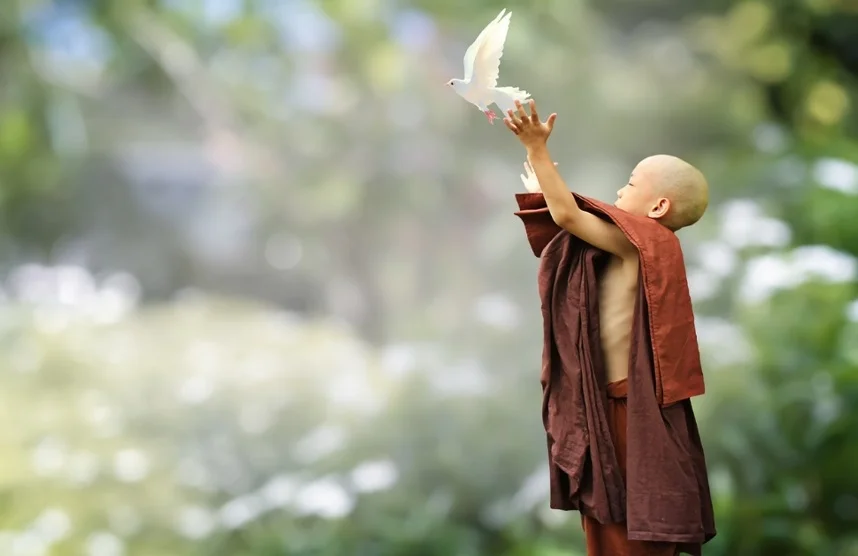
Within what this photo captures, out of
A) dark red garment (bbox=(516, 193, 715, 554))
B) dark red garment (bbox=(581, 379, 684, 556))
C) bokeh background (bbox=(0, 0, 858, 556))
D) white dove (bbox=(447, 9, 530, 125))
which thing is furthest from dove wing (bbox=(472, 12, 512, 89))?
bokeh background (bbox=(0, 0, 858, 556))

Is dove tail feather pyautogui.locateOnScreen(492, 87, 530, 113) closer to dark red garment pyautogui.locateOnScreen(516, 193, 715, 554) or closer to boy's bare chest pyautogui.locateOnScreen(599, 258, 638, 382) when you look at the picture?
dark red garment pyautogui.locateOnScreen(516, 193, 715, 554)

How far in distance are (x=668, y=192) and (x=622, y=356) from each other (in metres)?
0.20

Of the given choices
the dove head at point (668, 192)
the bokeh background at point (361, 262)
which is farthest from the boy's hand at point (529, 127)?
the bokeh background at point (361, 262)

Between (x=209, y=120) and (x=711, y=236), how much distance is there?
153 centimetres

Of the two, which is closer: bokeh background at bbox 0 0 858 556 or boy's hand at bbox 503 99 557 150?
boy's hand at bbox 503 99 557 150

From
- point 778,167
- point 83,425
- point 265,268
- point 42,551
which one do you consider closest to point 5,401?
point 83,425

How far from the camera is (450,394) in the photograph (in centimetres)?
225

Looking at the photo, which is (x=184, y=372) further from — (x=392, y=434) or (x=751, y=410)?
(x=751, y=410)

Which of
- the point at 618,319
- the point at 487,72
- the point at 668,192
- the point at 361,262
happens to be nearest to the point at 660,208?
the point at 668,192

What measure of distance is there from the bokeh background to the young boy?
1207 mm

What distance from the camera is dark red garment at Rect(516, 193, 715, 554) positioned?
884 mm

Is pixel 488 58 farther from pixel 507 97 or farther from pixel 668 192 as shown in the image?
pixel 668 192

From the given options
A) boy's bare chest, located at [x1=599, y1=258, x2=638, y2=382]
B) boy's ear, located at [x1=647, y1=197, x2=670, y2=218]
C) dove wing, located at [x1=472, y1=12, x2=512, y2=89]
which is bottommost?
boy's bare chest, located at [x1=599, y1=258, x2=638, y2=382]

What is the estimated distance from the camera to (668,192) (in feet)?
3.06
